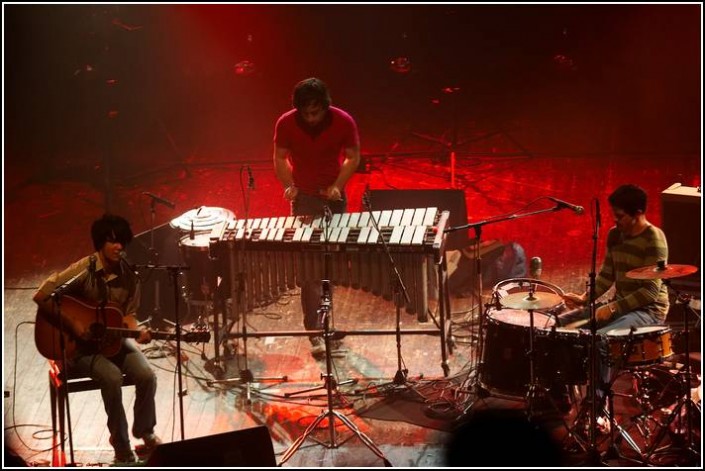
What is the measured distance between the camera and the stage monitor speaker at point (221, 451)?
4500mm

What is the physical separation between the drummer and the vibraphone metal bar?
1003mm

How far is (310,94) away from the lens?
21.8 feet

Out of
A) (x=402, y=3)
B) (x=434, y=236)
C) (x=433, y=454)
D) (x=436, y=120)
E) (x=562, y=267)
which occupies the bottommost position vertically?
(x=433, y=454)

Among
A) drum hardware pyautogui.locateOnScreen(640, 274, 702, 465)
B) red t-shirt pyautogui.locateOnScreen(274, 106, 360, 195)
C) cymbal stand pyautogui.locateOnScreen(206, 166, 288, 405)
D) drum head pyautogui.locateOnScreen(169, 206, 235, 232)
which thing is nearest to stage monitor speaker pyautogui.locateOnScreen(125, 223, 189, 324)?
drum head pyautogui.locateOnScreen(169, 206, 235, 232)

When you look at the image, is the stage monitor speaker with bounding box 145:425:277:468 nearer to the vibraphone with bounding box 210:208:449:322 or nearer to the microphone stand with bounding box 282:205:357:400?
the microphone stand with bounding box 282:205:357:400

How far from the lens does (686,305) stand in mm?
5293

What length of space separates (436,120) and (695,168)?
3353 millimetres

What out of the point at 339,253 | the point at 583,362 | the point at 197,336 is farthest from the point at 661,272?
the point at 197,336

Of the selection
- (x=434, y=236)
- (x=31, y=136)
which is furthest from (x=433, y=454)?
(x=31, y=136)

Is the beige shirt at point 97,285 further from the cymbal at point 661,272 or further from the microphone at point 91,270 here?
the cymbal at point 661,272

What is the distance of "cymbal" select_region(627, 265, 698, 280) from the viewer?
5.40 meters

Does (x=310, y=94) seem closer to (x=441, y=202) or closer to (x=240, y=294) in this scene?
(x=240, y=294)

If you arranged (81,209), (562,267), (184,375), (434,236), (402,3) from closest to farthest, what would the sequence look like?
(434,236)
(184,375)
(562,267)
(81,209)
(402,3)

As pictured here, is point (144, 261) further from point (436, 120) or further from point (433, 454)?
point (436, 120)
